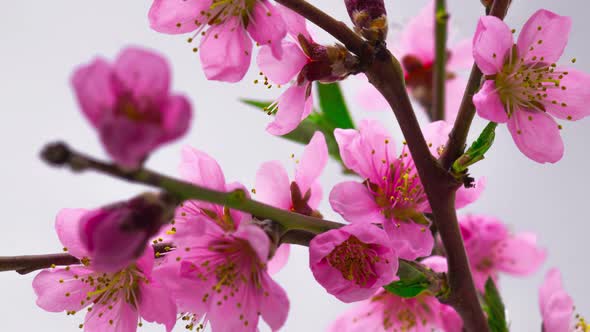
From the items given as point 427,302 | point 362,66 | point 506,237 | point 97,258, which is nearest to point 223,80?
point 362,66

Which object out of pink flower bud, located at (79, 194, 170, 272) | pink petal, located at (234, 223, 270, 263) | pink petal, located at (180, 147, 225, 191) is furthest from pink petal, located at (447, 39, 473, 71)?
pink flower bud, located at (79, 194, 170, 272)

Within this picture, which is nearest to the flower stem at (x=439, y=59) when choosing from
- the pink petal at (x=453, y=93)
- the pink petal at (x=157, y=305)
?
the pink petal at (x=453, y=93)

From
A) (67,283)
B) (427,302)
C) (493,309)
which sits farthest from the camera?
(427,302)

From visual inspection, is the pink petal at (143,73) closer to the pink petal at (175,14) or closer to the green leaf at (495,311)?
the pink petal at (175,14)

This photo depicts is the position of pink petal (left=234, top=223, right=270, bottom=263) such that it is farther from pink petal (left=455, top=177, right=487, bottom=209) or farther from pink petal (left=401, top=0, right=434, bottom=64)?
pink petal (left=401, top=0, right=434, bottom=64)

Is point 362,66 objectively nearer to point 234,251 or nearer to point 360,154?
point 360,154
